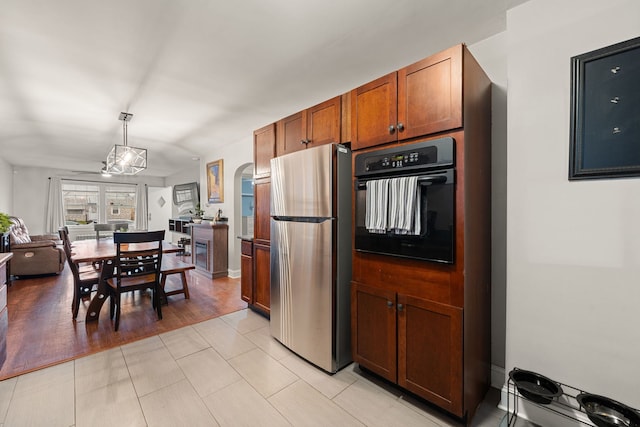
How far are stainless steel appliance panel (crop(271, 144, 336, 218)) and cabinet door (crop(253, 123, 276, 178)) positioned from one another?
0.44 meters

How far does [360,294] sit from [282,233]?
2.76 feet

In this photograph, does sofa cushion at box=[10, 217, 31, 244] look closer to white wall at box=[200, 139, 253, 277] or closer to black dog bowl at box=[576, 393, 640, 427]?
white wall at box=[200, 139, 253, 277]

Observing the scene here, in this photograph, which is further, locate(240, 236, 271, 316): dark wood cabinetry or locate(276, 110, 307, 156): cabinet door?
locate(240, 236, 271, 316): dark wood cabinetry

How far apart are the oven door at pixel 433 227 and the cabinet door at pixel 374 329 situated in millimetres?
344

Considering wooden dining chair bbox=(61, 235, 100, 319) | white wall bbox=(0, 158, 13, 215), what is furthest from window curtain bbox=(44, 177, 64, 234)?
wooden dining chair bbox=(61, 235, 100, 319)

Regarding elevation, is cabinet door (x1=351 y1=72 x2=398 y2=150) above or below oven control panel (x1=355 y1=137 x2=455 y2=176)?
above

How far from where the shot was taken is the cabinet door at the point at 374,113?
5.71ft

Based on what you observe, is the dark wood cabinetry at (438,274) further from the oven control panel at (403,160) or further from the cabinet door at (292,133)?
the cabinet door at (292,133)

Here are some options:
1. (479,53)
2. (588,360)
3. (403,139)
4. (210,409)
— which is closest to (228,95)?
(403,139)

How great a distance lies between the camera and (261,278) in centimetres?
305

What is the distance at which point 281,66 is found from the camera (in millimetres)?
2338

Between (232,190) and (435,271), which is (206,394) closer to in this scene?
(435,271)

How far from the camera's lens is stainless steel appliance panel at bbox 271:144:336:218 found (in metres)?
1.99

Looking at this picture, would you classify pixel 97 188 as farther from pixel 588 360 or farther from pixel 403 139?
pixel 588 360
